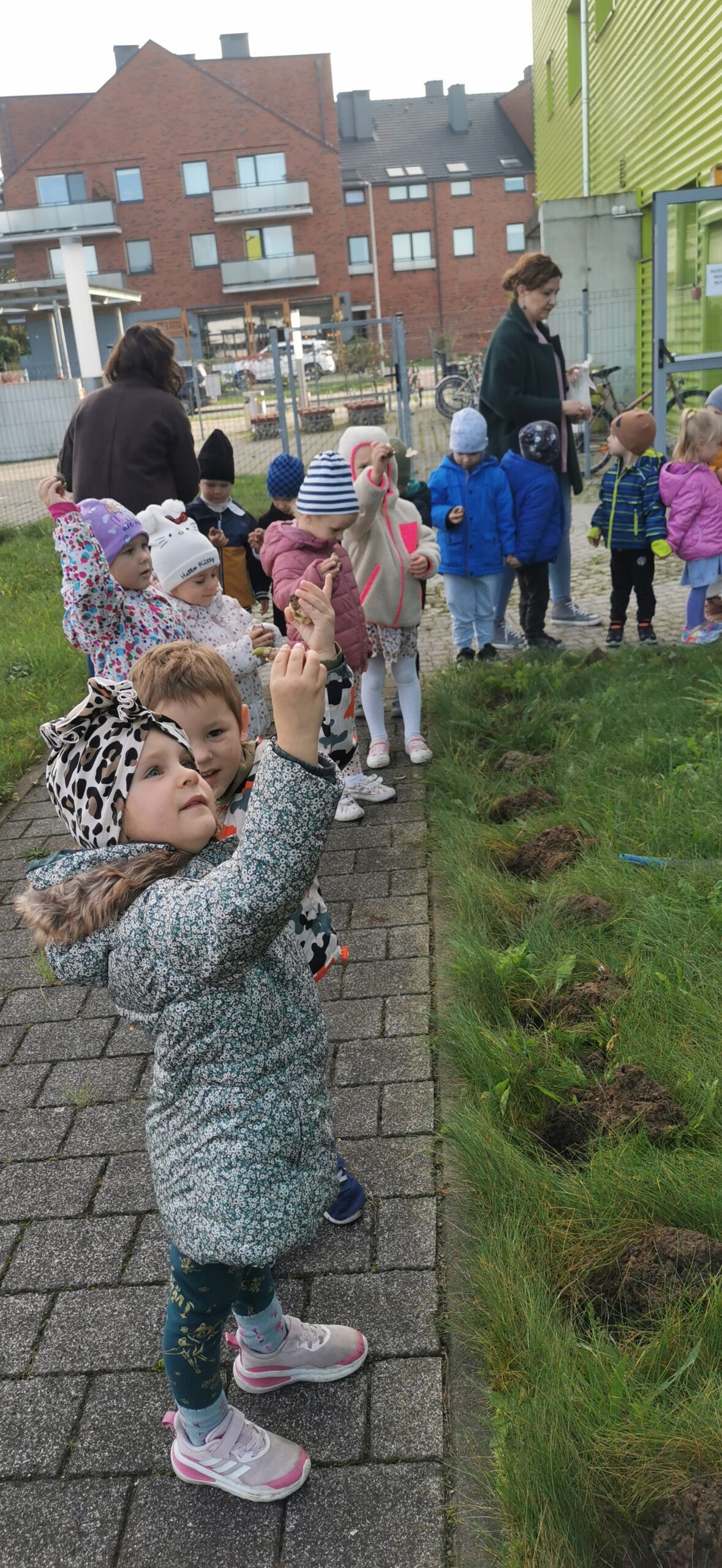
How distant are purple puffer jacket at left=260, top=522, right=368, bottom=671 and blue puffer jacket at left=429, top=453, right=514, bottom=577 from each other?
70.4 inches

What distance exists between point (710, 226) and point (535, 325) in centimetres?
581

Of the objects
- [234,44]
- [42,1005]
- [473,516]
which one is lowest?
[42,1005]

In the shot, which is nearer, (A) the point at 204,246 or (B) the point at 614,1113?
(B) the point at 614,1113

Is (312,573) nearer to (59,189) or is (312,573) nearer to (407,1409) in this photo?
(407,1409)

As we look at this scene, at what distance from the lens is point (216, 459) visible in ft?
20.7

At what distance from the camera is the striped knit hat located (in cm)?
451

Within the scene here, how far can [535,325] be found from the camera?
284 inches

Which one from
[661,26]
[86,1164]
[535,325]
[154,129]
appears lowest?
[86,1164]

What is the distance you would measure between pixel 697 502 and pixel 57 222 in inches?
2091

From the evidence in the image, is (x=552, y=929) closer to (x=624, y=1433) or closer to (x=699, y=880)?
(x=699, y=880)

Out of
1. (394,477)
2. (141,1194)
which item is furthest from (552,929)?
(394,477)

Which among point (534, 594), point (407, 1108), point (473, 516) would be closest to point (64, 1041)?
point (407, 1108)

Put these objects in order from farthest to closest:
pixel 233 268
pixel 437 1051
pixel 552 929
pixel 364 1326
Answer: pixel 233 268 → pixel 552 929 → pixel 437 1051 → pixel 364 1326

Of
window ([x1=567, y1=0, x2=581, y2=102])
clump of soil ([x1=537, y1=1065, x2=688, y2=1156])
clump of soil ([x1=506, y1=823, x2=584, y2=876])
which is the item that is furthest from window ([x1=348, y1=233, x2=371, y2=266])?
clump of soil ([x1=537, y1=1065, x2=688, y2=1156])
